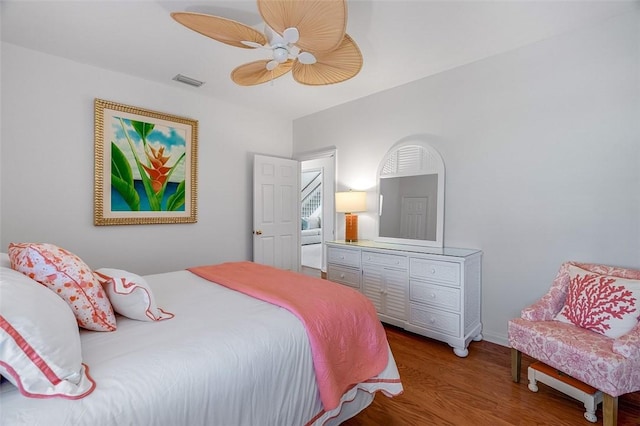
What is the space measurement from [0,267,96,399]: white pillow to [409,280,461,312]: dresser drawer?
2.47 m

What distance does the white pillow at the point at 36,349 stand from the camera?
847 millimetres

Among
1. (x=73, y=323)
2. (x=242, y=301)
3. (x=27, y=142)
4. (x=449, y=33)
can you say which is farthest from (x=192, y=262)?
(x=449, y=33)

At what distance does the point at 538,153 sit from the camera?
254 centimetres

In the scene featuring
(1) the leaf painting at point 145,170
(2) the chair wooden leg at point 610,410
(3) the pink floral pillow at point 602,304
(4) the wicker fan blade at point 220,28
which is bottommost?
(2) the chair wooden leg at point 610,410

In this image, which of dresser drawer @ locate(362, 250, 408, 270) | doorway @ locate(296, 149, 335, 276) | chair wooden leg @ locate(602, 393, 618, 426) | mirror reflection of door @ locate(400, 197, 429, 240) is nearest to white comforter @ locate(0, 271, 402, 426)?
chair wooden leg @ locate(602, 393, 618, 426)

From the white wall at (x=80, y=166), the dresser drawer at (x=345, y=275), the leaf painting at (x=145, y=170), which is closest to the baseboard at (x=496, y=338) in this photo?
the dresser drawer at (x=345, y=275)

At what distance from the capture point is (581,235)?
235 centimetres

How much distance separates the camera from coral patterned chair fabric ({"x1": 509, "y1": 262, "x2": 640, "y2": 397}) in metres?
1.62

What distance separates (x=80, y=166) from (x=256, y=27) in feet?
6.92

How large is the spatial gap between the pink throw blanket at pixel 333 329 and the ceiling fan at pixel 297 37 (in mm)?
1422

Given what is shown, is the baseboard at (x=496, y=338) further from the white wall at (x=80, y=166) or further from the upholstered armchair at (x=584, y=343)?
the white wall at (x=80, y=166)

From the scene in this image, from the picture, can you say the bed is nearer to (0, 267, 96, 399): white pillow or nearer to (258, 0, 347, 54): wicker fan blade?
(0, 267, 96, 399): white pillow

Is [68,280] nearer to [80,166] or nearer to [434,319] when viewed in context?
[80,166]

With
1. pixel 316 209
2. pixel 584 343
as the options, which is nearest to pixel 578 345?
pixel 584 343
